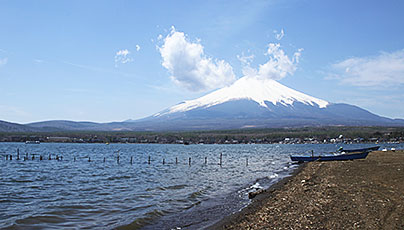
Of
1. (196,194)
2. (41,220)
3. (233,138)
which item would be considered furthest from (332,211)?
(233,138)

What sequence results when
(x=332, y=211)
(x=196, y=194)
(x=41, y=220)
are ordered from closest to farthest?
1. (x=332, y=211)
2. (x=41, y=220)
3. (x=196, y=194)

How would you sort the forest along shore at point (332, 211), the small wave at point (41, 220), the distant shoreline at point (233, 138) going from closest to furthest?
the forest along shore at point (332, 211) → the small wave at point (41, 220) → the distant shoreline at point (233, 138)

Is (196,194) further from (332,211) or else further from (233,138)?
(233,138)

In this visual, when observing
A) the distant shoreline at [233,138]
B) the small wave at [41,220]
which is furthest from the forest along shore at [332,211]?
the distant shoreline at [233,138]

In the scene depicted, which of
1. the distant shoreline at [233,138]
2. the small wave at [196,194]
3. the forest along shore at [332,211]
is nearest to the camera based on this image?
the forest along shore at [332,211]

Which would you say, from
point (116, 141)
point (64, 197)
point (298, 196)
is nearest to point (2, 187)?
point (64, 197)

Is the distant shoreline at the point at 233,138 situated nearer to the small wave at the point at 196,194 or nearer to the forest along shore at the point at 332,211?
the small wave at the point at 196,194

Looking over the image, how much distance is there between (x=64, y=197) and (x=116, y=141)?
129099mm

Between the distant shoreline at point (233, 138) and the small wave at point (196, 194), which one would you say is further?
the distant shoreline at point (233, 138)

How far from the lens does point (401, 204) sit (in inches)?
451

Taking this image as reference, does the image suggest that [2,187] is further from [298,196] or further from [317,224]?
[317,224]

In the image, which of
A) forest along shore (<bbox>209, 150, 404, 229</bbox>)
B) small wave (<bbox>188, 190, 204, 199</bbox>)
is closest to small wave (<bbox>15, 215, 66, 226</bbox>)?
forest along shore (<bbox>209, 150, 404, 229</bbox>)

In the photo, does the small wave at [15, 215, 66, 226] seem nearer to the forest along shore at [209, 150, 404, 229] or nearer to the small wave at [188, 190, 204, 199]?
the forest along shore at [209, 150, 404, 229]

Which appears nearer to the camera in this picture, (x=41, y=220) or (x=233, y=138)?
(x=41, y=220)
